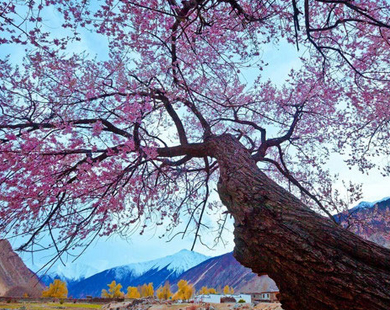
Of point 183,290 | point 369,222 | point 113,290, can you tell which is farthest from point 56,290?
point 369,222

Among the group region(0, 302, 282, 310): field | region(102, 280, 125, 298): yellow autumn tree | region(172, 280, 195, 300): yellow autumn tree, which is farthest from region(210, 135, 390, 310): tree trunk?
region(102, 280, 125, 298): yellow autumn tree

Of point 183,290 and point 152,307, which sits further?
point 183,290

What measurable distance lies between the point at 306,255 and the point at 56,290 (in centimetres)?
4109

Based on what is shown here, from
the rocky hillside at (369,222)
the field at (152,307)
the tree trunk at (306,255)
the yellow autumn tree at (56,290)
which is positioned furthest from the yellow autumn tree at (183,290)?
the tree trunk at (306,255)

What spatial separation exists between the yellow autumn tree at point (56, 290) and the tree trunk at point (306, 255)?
3924 cm

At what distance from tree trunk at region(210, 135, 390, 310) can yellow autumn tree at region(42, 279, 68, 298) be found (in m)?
39.2

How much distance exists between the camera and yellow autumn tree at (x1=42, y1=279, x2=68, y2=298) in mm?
34719

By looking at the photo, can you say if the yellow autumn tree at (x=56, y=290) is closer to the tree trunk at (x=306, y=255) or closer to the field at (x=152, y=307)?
the field at (x=152, y=307)

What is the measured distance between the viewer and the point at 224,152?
419cm

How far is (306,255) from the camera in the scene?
1.77 meters

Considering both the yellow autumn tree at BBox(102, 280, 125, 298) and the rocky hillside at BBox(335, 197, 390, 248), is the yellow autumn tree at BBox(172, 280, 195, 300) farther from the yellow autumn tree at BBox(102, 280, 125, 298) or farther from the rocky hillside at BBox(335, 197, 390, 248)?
the rocky hillside at BBox(335, 197, 390, 248)

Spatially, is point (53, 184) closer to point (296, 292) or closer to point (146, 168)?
point (146, 168)

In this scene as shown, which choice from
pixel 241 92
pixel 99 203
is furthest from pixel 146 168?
pixel 241 92

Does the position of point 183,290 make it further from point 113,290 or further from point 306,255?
point 306,255
